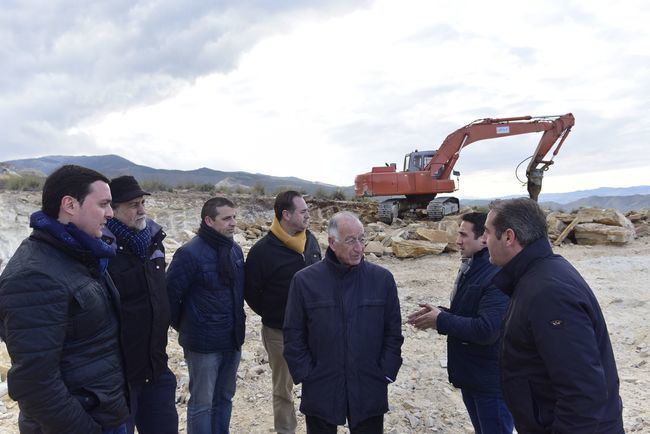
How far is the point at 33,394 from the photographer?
183cm

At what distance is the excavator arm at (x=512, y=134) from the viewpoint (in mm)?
14523

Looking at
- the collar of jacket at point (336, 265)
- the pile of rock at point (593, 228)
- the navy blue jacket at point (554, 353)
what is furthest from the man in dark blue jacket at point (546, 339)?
the pile of rock at point (593, 228)

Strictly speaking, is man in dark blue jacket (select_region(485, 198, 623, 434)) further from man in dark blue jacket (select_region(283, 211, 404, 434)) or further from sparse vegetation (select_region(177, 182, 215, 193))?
sparse vegetation (select_region(177, 182, 215, 193))

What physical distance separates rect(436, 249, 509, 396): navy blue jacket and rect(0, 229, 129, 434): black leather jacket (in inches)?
71.5

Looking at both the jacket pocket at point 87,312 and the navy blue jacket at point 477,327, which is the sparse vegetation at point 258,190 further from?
the jacket pocket at point 87,312

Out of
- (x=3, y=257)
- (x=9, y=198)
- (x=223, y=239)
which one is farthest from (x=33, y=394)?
(x=9, y=198)

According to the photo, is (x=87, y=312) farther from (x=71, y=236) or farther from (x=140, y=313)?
(x=140, y=313)

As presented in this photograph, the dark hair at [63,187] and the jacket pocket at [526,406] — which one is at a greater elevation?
the dark hair at [63,187]

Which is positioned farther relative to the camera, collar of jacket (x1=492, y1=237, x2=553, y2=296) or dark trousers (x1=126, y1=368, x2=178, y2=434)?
dark trousers (x1=126, y1=368, x2=178, y2=434)

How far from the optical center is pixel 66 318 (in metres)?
1.91

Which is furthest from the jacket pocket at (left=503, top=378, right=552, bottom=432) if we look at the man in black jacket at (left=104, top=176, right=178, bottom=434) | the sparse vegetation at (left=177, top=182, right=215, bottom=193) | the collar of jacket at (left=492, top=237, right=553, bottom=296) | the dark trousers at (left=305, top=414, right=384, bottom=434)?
the sparse vegetation at (left=177, top=182, right=215, bottom=193)

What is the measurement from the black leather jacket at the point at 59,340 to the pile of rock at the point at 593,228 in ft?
37.0

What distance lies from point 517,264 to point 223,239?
2.04m

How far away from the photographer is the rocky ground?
403 centimetres
